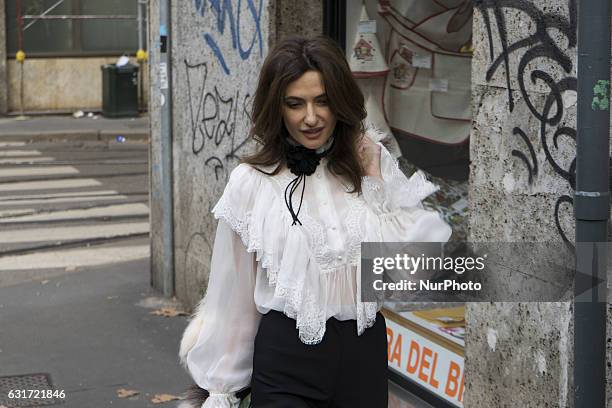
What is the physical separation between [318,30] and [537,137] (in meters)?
2.57

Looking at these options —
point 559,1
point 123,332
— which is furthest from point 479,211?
point 123,332

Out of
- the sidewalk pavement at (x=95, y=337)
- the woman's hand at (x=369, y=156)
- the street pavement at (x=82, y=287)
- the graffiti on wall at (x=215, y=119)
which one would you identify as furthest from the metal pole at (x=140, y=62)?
the woman's hand at (x=369, y=156)

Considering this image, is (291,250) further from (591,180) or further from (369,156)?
(591,180)

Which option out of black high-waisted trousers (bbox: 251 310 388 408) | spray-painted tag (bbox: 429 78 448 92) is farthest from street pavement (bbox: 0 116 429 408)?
black high-waisted trousers (bbox: 251 310 388 408)

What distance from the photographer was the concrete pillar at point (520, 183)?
3750mm

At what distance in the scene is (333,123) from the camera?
3156 millimetres

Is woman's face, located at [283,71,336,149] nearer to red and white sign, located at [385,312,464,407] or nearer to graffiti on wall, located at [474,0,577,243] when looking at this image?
graffiti on wall, located at [474,0,577,243]

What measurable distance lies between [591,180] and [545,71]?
122cm

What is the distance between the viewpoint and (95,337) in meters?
7.11

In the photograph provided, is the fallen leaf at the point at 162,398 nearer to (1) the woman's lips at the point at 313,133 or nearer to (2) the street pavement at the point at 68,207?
(1) the woman's lips at the point at 313,133

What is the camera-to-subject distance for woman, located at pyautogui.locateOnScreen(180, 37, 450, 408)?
306 centimetres

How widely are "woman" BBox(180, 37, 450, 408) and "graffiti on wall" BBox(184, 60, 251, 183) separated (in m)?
3.35

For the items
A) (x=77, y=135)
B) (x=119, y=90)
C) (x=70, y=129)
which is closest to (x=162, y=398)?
(x=77, y=135)

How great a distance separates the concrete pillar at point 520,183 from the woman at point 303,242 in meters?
0.77
